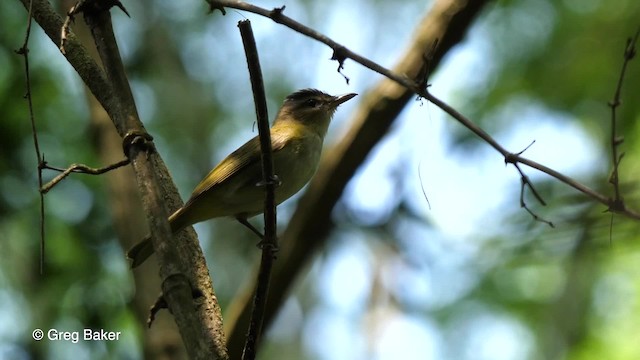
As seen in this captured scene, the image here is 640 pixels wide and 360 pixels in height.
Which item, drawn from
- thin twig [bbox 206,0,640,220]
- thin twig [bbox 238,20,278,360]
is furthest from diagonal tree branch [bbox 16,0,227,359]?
thin twig [bbox 206,0,640,220]

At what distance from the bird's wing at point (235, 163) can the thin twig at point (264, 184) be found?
5.60 ft

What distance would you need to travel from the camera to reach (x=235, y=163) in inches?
202

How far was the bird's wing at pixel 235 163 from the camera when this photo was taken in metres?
5.00

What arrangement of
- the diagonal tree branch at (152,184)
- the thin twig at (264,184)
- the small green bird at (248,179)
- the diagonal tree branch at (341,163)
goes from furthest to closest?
the diagonal tree branch at (341,163) → the small green bird at (248,179) → the thin twig at (264,184) → the diagonal tree branch at (152,184)

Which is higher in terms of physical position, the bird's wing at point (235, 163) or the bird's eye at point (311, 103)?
the bird's eye at point (311, 103)

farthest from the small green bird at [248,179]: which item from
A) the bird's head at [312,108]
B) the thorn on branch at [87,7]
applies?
the thorn on branch at [87,7]

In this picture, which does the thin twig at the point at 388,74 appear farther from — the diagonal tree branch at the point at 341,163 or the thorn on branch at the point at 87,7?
the diagonal tree branch at the point at 341,163

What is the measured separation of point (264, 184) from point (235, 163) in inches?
76.9

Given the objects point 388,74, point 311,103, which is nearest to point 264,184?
point 388,74

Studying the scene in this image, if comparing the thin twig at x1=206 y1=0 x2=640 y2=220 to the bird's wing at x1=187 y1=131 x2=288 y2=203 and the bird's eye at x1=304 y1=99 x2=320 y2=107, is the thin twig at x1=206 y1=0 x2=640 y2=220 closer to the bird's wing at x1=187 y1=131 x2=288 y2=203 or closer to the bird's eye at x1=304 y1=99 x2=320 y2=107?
the bird's wing at x1=187 y1=131 x2=288 y2=203

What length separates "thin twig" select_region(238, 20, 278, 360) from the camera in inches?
109

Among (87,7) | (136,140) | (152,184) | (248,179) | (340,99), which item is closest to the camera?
(152,184)

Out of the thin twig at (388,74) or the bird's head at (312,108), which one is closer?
the thin twig at (388,74)

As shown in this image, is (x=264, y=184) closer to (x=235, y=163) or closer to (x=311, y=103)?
(x=235, y=163)
